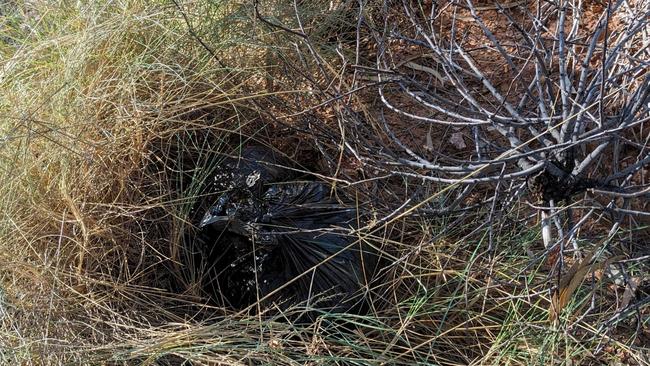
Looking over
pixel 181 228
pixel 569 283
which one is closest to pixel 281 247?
pixel 181 228

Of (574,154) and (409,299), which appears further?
(409,299)

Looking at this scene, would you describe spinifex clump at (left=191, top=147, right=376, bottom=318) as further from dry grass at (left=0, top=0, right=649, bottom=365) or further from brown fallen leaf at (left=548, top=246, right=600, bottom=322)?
brown fallen leaf at (left=548, top=246, right=600, bottom=322)

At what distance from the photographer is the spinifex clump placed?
2307mm

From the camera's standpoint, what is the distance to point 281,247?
2.32 meters

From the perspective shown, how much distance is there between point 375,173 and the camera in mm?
2533

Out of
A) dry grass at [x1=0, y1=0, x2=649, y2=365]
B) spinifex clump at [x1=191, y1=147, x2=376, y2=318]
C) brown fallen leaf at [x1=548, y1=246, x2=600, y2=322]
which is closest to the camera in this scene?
brown fallen leaf at [x1=548, y1=246, x2=600, y2=322]

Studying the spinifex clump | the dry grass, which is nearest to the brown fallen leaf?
the dry grass

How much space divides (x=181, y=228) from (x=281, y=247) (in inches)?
11.7

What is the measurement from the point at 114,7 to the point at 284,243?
1016mm

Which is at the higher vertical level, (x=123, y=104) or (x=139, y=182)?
(x=123, y=104)

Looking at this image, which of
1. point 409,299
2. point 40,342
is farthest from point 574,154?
point 40,342

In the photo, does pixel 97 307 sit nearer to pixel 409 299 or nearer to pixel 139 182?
pixel 139 182

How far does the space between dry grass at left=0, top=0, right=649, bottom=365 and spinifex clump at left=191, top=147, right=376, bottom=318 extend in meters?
0.07

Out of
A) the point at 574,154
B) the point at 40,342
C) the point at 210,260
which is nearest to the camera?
the point at 574,154
